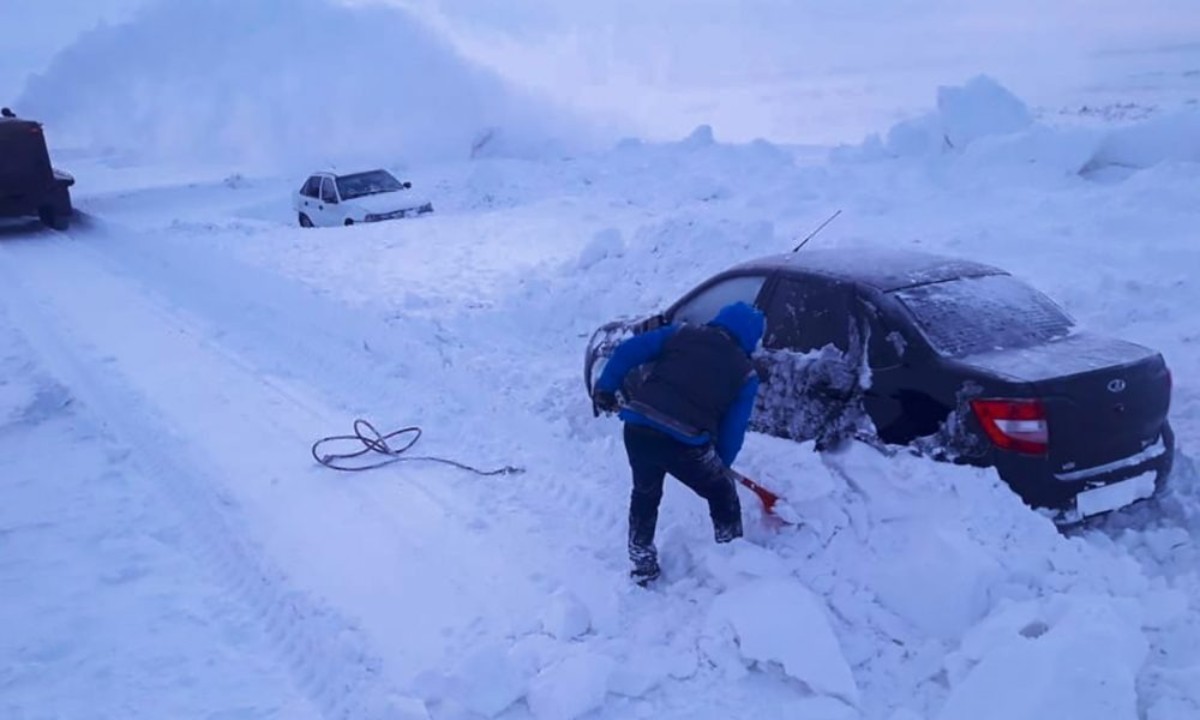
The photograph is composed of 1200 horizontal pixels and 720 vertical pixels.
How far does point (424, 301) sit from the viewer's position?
36.1 feet

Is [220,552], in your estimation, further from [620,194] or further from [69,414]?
[620,194]

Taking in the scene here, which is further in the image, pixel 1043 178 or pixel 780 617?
pixel 1043 178

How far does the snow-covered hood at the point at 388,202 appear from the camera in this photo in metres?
18.1

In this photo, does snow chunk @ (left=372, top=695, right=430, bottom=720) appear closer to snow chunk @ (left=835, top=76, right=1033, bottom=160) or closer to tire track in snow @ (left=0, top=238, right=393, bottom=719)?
tire track in snow @ (left=0, top=238, right=393, bottom=719)

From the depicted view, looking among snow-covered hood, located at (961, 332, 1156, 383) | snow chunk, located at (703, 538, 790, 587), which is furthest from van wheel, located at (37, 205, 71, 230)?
snow-covered hood, located at (961, 332, 1156, 383)

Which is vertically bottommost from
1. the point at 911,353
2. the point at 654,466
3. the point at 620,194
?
the point at 620,194

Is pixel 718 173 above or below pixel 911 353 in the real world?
below

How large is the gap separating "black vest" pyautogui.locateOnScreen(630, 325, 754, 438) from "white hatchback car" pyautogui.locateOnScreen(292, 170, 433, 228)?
14.2 metres

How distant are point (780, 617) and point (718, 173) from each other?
16.2 meters

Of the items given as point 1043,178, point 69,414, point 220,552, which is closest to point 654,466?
point 220,552

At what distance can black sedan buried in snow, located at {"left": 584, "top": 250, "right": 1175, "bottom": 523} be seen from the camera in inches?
187

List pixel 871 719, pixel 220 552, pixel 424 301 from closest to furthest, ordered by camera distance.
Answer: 1. pixel 871 719
2. pixel 220 552
3. pixel 424 301

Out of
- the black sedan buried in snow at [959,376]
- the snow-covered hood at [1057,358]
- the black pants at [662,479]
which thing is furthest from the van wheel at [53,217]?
the snow-covered hood at [1057,358]

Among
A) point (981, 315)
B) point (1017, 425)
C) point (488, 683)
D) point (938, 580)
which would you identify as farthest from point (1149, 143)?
point (488, 683)
